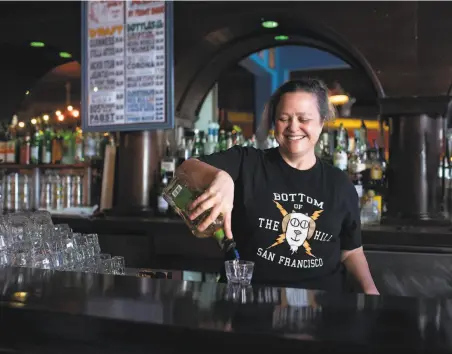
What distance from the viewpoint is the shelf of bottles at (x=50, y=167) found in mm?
3860

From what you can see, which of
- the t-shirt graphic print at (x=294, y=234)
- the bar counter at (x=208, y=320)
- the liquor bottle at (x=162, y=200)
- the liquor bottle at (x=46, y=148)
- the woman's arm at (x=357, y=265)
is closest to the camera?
the bar counter at (x=208, y=320)

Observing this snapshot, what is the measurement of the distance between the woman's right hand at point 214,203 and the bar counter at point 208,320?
157mm

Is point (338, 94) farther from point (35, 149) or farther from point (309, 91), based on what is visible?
point (309, 91)

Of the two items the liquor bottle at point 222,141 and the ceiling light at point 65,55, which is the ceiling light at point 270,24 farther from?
the ceiling light at point 65,55

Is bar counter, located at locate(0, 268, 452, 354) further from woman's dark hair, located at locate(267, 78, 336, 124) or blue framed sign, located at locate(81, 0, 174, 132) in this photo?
blue framed sign, located at locate(81, 0, 174, 132)

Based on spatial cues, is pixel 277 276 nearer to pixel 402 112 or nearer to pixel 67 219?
pixel 402 112

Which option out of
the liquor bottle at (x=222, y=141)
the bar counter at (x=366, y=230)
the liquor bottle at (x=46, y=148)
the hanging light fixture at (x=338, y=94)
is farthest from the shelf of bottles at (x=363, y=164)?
the liquor bottle at (x=46, y=148)

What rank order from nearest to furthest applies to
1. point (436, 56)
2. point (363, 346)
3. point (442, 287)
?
point (363, 346) < point (442, 287) < point (436, 56)

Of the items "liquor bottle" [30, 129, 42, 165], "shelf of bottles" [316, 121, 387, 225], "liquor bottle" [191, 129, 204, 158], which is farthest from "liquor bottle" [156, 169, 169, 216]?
"liquor bottle" [30, 129, 42, 165]

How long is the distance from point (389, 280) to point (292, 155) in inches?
54.0

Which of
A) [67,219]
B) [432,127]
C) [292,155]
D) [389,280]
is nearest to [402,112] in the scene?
[432,127]

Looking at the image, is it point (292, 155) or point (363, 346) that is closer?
point (363, 346)

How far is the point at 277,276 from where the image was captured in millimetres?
1561

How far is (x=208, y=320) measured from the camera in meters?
0.95
